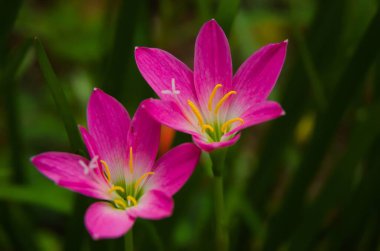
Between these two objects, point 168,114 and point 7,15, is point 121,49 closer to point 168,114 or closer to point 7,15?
point 7,15

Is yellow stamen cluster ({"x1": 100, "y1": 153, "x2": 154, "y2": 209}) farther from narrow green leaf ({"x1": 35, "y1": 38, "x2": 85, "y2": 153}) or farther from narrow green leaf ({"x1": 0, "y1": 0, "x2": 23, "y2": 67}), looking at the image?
narrow green leaf ({"x1": 0, "y1": 0, "x2": 23, "y2": 67})

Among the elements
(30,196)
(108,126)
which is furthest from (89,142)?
(30,196)

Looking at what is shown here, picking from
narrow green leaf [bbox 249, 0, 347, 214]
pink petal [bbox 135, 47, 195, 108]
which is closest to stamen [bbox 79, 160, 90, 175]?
pink petal [bbox 135, 47, 195, 108]

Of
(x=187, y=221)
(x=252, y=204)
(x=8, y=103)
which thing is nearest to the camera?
(x=8, y=103)

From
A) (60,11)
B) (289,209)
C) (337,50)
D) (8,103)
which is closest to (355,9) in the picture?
(337,50)

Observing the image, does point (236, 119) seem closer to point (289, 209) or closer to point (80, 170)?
point (80, 170)

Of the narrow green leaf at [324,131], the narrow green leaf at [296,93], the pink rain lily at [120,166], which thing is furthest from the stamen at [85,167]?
the narrow green leaf at [296,93]
